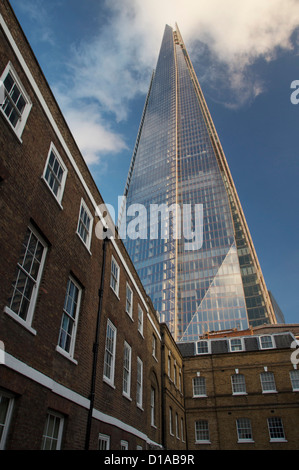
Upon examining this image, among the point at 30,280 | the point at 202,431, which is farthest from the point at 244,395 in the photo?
the point at 30,280

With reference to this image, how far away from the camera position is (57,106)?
30.9 feet

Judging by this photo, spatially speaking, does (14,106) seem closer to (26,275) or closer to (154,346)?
(26,275)

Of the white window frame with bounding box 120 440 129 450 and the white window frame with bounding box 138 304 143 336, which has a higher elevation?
the white window frame with bounding box 138 304 143 336

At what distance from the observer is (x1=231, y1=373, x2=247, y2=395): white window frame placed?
29.0 m

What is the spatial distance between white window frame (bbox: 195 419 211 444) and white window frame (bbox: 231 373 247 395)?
151 inches

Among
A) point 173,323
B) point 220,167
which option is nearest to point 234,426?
point 173,323

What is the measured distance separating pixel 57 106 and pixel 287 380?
2922 cm

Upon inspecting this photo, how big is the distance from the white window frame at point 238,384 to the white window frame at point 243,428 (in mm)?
2152

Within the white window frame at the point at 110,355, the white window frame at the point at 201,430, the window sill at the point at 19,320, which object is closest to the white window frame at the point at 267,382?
the white window frame at the point at 201,430

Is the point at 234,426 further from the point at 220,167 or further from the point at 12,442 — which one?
the point at 220,167

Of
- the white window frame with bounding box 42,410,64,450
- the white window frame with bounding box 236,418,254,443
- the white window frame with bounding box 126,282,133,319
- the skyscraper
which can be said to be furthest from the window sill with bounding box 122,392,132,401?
the skyscraper

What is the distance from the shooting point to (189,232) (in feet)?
353

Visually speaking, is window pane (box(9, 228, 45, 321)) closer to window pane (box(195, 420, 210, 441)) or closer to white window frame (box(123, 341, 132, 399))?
white window frame (box(123, 341, 132, 399))

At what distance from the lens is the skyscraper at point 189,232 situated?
89.6m
